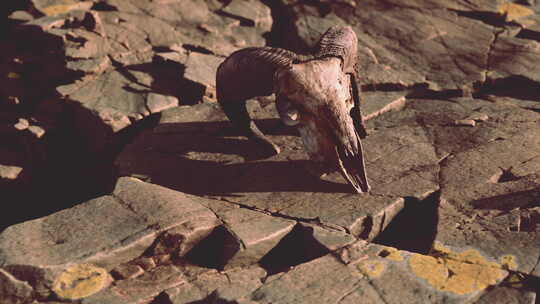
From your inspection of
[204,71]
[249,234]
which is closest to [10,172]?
[204,71]

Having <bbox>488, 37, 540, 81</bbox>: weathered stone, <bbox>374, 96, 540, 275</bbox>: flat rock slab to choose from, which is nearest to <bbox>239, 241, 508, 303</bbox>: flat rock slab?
<bbox>374, 96, 540, 275</bbox>: flat rock slab

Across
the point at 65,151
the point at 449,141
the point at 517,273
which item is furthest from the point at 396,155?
the point at 65,151

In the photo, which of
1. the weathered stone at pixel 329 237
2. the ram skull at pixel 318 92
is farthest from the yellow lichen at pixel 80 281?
the ram skull at pixel 318 92

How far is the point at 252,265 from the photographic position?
4.50 meters

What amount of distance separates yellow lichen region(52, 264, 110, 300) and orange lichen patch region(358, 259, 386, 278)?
1.91 meters

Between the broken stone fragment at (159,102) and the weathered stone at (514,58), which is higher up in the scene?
the weathered stone at (514,58)

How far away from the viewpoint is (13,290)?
13.5 feet

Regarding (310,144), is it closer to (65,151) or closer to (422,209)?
(422,209)

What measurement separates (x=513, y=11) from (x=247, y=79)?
5201 millimetres

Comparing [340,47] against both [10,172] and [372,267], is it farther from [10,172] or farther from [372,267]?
[10,172]

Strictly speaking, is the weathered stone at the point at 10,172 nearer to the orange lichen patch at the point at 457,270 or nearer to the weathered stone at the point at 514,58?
the orange lichen patch at the point at 457,270

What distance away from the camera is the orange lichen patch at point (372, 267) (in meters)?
4.12

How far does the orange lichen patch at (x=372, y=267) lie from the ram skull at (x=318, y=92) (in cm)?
89

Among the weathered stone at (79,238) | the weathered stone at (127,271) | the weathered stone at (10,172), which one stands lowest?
the weathered stone at (10,172)
